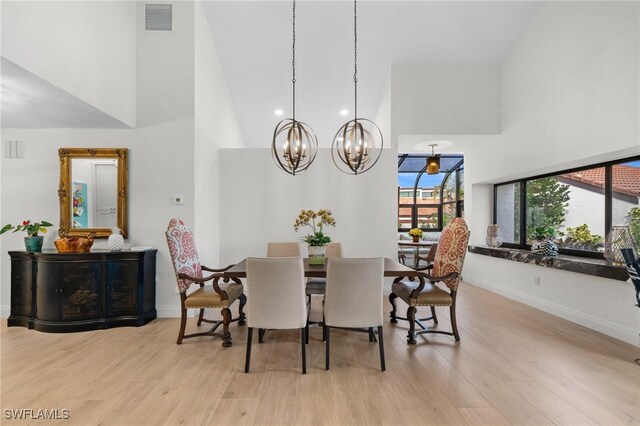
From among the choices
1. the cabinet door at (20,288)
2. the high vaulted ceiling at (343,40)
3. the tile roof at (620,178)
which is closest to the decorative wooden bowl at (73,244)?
the cabinet door at (20,288)

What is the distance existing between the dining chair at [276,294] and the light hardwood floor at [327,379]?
1.15 ft

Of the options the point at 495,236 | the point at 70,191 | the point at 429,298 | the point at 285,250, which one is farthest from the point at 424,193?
the point at 70,191

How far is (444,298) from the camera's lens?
3.14 metres

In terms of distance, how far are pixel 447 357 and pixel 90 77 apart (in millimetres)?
4294

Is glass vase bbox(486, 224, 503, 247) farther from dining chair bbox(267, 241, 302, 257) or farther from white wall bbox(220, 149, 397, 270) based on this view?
dining chair bbox(267, 241, 302, 257)

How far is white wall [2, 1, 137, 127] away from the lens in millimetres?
2385

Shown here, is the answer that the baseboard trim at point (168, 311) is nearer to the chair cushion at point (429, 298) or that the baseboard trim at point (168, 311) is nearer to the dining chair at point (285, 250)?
the dining chair at point (285, 250)

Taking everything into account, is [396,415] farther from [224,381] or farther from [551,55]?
[551,55]

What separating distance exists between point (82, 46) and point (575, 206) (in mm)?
6003

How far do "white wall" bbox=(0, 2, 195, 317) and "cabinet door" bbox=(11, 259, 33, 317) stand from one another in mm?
403

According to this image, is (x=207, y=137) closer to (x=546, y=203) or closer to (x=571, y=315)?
(x=546, y=203)

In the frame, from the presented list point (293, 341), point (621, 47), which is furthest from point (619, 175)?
point (293, 341)

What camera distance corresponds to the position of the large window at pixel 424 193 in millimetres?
8195

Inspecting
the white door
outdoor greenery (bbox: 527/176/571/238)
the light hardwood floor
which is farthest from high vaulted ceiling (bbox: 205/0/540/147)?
the light hardwood floor
